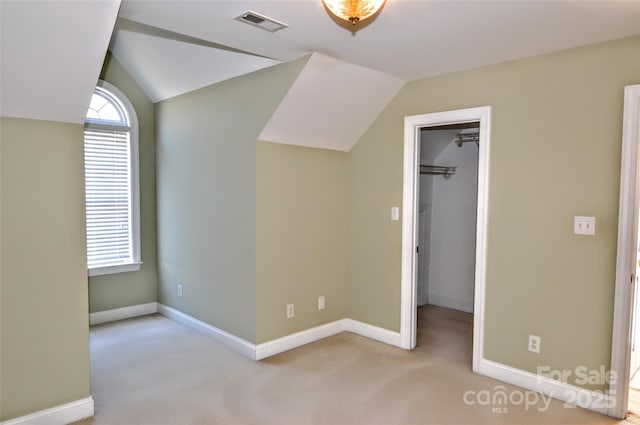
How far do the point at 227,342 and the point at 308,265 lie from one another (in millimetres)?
990

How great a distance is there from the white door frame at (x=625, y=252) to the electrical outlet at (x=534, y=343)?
17.0 inches

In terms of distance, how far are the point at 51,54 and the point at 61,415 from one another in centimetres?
200

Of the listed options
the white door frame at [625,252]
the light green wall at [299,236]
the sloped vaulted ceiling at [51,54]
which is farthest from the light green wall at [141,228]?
the white door frame at [625,252]

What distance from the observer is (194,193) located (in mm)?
4090

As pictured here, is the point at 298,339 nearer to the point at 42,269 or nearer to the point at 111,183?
the point at 42,269

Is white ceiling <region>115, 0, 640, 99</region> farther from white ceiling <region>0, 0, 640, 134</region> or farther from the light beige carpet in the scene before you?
the light beige carpet

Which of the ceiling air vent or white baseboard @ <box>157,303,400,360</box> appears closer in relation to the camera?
the ceiling air vent

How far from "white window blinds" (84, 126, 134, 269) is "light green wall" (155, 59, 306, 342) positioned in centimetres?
34

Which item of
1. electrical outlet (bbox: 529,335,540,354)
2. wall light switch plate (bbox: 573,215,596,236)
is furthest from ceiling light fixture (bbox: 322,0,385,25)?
electrical outlet (bbox: 529,335,540,354)

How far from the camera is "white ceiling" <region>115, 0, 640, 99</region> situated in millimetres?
2105

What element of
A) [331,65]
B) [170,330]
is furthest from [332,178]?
[170,330]

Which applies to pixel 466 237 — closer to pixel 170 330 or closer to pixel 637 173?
pixel 637 173

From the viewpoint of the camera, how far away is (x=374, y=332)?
3.95 meters

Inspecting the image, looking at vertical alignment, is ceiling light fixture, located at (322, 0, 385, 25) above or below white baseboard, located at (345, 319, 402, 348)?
above
